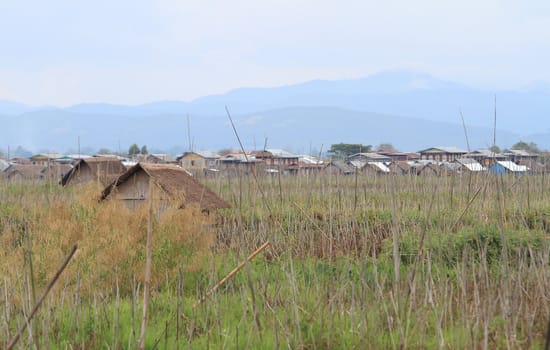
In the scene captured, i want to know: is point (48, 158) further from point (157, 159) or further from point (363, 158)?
point (157, 159)

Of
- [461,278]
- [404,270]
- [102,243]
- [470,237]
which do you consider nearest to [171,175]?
[102,243]

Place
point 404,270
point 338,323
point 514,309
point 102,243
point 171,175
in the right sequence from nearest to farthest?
point 514,309, point 338,323, point 102,243, point 404,270, point 171,175

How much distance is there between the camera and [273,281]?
5.30 meters

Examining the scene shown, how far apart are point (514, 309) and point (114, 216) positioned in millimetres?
3779

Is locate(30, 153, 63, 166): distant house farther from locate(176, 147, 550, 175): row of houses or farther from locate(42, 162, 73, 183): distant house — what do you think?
locate(176, 147, 550, 175): row of houses

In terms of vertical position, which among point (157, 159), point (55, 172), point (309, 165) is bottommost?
point (157, 159)

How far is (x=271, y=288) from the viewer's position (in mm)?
4688

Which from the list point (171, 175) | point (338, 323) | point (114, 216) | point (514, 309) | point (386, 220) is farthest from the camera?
point (386, 220)

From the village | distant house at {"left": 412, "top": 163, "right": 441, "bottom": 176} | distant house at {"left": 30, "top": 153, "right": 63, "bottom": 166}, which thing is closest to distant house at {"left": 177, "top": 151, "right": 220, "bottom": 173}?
the village

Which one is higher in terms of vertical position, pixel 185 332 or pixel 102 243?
pixel 102 243

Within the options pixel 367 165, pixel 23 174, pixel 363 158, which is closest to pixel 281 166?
pixel 367 165

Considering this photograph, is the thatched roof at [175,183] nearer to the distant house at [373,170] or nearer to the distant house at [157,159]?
the distant house at [157,159]

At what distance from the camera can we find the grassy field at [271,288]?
2980 mm

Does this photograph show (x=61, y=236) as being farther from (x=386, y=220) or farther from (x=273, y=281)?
(x=386, y=220)
